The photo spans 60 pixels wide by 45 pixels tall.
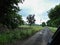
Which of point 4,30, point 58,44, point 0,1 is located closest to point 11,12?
point 0,1

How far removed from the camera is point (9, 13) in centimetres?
1938

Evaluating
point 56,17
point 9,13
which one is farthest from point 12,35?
point 56,17

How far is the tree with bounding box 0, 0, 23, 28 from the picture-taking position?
61.1 ft

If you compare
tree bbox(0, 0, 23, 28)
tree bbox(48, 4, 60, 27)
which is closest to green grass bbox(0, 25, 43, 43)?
tree bbox(0, 0, 23, 28)

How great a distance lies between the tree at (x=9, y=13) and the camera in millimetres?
18611

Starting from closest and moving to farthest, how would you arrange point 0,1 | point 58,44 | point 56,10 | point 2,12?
point 58,44 < point 0,1 < point 2,12 < point 56,10

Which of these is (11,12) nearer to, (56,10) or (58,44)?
(58,44)

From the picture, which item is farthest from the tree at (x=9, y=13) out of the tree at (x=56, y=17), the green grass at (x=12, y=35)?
the tree at (x=56, y=17)

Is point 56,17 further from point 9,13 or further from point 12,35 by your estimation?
point 9,13

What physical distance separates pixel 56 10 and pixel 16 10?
3405 cm

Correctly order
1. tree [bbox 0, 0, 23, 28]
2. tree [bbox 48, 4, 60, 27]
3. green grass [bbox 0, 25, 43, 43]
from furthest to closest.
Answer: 1. tree [bbox 48, 4, 60, 27]
2. tree [bbox 0, 0, 23, 28]
3. green grass [bbox 0, 25, 43, 43]

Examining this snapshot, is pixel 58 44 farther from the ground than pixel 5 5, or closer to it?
closer to it

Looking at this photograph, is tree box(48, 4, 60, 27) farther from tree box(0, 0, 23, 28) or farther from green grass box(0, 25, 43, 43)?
tree box(0, 0, 23, 28)

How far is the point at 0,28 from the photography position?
851 inches
